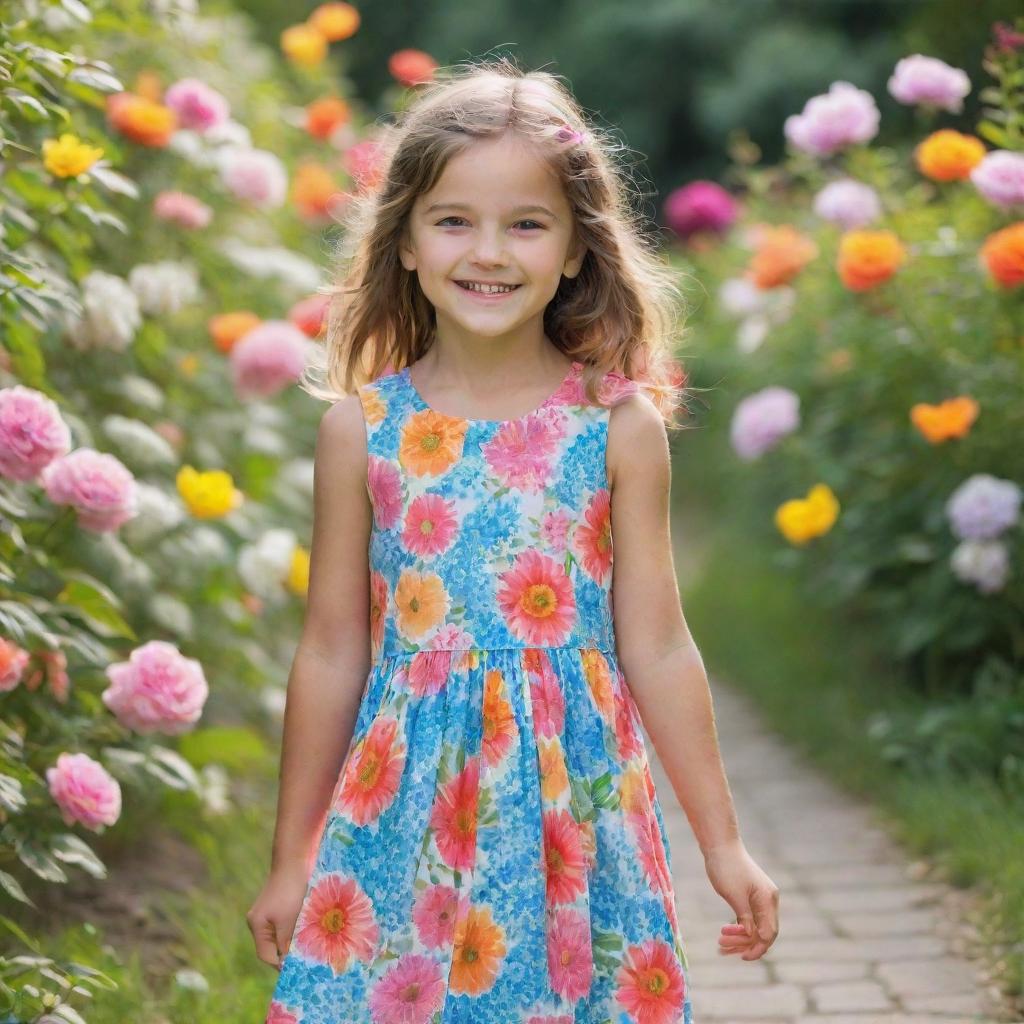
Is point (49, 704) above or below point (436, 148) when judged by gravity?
below

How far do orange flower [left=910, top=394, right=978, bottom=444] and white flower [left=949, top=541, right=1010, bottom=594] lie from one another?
262mm

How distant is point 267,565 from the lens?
11.5ft

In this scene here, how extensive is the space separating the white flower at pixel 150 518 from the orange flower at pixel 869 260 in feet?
6.02

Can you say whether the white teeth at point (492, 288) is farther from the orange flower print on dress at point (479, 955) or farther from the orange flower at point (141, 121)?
the orange flower at point (141, 121)

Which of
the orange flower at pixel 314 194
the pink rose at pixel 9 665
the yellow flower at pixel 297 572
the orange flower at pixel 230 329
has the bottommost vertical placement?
the pink rose at pixel 9 665

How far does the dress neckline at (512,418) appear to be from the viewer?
204cm

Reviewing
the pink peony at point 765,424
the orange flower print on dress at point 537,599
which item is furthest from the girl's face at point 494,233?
the pink peony at point 765,424

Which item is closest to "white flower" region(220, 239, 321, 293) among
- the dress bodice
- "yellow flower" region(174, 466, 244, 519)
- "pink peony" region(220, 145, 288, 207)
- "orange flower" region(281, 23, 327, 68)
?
"pink peony" region(220, 145, 288, 207)

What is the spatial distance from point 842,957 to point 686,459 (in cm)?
723

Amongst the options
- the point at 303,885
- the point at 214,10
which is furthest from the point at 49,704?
the point at 214,10

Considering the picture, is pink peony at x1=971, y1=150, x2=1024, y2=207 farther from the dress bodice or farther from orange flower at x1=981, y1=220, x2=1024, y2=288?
the dress bodice

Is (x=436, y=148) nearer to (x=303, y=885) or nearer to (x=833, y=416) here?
(x=303, y=885)

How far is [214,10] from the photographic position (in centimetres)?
541

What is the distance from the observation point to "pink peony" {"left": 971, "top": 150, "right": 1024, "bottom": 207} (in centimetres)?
371
